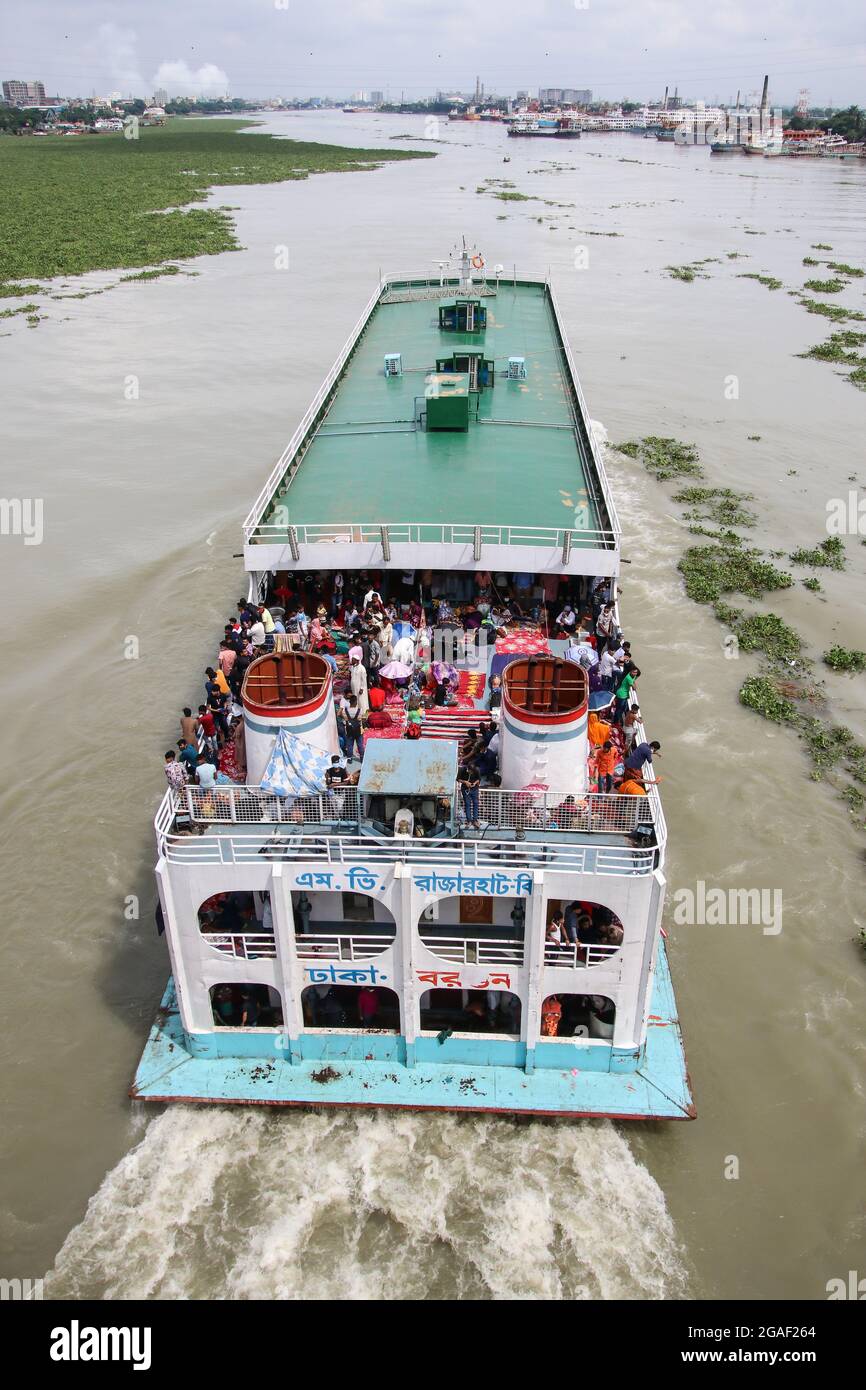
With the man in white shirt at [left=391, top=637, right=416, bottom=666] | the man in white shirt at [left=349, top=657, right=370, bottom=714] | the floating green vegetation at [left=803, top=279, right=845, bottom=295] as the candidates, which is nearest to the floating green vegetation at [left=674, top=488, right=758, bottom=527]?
the man in white shirt at [left=391, top=637, right=416, bottom=666]

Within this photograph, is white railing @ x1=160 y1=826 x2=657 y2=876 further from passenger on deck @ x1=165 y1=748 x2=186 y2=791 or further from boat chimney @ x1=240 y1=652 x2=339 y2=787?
passenger on deck @ x1=165 y1=748 x2=186 y2=791

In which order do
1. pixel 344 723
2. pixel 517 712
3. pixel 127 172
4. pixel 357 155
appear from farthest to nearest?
pixel 357 155
pixel 127 172
pixel 344 723
pixel 517 712

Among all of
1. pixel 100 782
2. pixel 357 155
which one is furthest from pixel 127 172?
pixel 100 782

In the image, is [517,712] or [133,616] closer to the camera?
[517,712]

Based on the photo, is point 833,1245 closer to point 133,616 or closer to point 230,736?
point 230,736

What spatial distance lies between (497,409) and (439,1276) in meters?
18.3

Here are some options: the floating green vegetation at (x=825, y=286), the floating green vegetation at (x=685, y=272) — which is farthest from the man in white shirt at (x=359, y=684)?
the floating green vegetation at (x=685, y=272)

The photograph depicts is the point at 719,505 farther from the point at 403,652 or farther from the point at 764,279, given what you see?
the point at 764,279

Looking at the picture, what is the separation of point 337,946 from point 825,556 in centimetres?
2186

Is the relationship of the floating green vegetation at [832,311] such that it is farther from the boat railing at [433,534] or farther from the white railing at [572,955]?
the white railing at [572,955]

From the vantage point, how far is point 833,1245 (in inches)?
413

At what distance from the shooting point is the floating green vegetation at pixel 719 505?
1163 inches

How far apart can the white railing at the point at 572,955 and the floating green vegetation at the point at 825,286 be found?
197 feet

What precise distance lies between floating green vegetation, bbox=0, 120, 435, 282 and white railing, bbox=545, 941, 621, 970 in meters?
61.9
